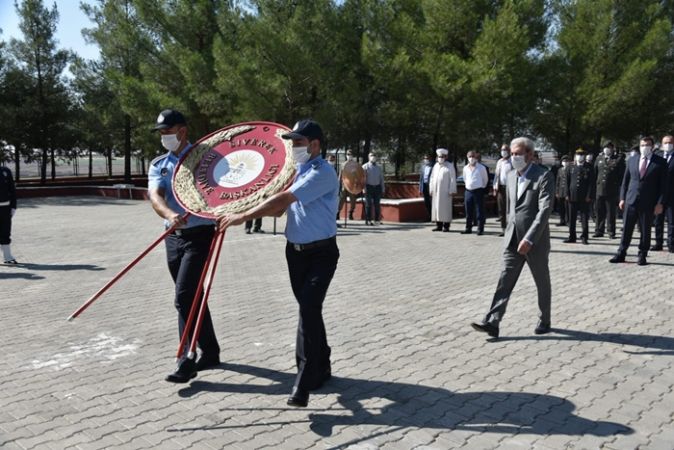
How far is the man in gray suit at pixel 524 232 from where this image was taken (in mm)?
5434

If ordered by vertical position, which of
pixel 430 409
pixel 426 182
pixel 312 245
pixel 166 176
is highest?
pixel 426 182

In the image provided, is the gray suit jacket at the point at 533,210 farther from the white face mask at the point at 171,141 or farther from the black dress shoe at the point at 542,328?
the white face mask at the point at 171,141

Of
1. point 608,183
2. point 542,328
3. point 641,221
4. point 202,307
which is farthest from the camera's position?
point 608,183

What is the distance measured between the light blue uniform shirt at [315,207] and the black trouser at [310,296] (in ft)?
0.32

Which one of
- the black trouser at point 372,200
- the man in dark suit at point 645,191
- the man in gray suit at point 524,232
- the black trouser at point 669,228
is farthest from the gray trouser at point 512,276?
the black trouser at point 372,200

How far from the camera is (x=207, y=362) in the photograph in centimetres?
469

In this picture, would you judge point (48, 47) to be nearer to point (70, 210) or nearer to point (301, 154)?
point (70, 210)

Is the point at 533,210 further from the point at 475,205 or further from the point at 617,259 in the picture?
the point at 475,205

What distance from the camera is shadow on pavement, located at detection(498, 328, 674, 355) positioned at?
5.31 m

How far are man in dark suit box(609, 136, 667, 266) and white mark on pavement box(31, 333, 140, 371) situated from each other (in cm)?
699

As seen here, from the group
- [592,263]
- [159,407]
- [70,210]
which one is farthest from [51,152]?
[159,407]

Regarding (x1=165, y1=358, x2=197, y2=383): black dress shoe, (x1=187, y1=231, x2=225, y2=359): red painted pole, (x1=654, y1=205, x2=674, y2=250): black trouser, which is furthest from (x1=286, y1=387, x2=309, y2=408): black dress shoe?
(x1=654, y1=205, x2=674, y2=250): black trouser

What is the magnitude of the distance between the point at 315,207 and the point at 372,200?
36.9 feet

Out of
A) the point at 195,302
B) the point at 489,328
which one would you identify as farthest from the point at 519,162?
the point at 195,302
